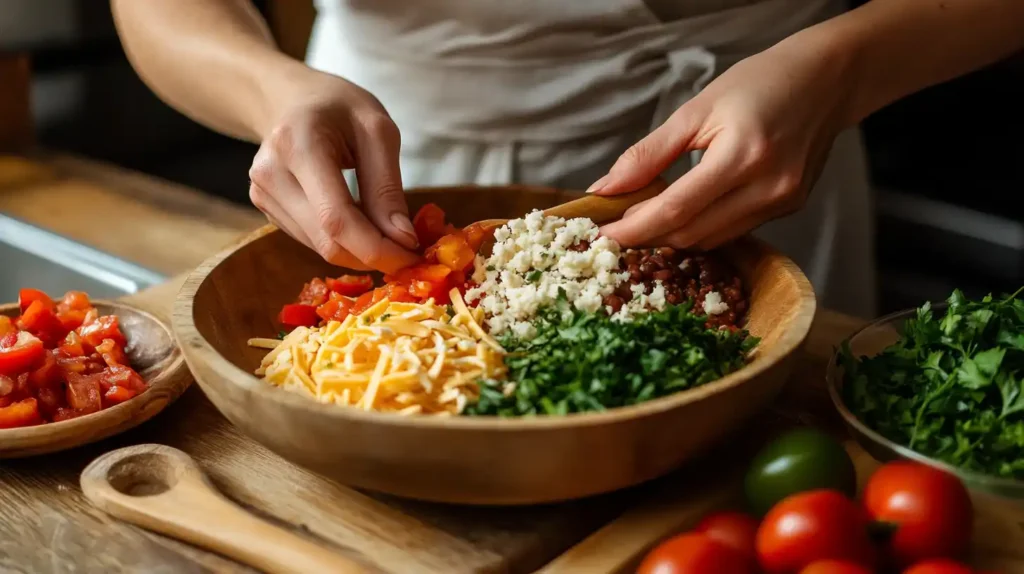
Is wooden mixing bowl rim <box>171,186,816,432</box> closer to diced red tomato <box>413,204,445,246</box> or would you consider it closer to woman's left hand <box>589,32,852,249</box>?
→ woman's left hand <box>589,32,852,249</box>

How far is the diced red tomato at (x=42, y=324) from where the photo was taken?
1.29 meters

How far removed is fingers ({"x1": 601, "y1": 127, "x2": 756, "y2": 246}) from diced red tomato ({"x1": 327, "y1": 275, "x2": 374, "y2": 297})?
0.36 m

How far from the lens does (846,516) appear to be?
862 millimetres

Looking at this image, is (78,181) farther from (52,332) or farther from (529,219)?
(529,219)

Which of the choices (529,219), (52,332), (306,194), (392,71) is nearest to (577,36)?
(392,71)

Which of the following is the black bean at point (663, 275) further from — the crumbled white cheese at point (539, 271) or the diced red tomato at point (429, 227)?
the diced red tomato at point (429, 227)

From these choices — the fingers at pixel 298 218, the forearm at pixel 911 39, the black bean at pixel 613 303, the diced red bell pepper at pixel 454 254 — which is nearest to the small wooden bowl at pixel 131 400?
the fingers at pixel 298 218

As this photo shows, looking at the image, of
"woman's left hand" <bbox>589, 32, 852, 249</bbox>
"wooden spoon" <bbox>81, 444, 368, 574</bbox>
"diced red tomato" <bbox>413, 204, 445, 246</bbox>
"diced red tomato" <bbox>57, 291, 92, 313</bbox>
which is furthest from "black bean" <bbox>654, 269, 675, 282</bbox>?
"diced red tomato" <bbox>57, 291, 92, 313</bbox>

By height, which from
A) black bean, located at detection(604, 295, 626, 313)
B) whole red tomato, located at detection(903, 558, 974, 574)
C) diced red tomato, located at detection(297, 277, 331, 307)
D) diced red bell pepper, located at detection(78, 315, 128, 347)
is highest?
black bean, located at detection(604, 295, 626, 313)

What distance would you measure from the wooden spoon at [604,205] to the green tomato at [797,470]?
423mm

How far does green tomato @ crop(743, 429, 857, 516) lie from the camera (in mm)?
964

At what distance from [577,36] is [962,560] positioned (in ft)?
3.07

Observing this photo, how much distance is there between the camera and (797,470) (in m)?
0.96

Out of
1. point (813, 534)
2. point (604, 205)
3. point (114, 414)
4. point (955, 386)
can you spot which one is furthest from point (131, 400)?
point (955, 386)
